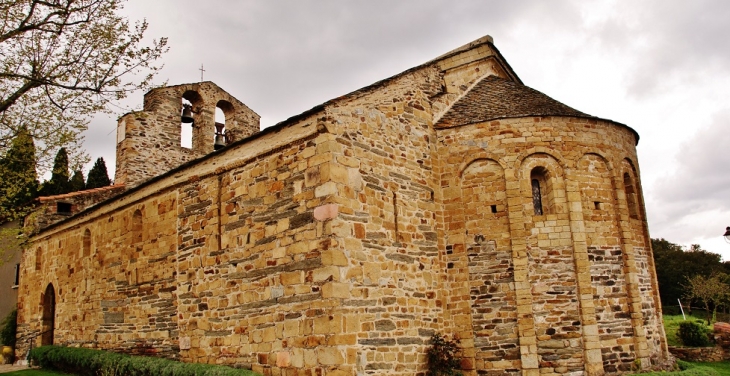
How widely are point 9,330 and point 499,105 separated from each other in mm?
17924

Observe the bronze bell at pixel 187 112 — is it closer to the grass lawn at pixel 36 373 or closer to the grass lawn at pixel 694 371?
the grass lawn at pixel 36 373

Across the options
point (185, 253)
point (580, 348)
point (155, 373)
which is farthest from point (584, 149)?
point (155, 373)

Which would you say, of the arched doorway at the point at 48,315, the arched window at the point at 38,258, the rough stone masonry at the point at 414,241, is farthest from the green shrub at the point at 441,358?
the arched window at the point at 38,258

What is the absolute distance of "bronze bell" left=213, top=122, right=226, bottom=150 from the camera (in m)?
16.9

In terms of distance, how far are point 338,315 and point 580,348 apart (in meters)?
4.50

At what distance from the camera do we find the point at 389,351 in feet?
29.2

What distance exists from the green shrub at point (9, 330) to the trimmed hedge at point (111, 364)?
3673 mm

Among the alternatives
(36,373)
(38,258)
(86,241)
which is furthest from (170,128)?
(36,373)

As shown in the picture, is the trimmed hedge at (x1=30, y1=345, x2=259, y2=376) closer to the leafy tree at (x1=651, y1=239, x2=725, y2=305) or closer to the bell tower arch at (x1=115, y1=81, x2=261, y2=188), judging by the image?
the bell tower arch at (x1=115, y1=81, x2=261, y2=188)

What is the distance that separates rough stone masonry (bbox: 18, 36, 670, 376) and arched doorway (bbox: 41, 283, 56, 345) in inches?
250

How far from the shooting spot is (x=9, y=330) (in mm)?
18875

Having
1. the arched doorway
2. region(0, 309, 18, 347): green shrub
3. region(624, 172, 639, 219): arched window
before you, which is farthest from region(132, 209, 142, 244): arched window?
region(624, 172, 639, 219): arched window

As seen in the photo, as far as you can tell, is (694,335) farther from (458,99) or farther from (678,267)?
(678,267)

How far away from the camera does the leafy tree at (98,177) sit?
2852cm
